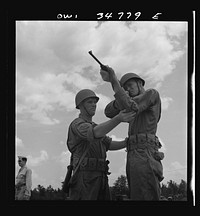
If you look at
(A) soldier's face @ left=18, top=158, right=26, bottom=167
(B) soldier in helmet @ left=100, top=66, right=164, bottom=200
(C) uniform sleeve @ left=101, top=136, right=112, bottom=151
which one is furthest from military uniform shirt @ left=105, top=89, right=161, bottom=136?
(A) soldier's face @ left=18, top=158, right=26, bottom=167

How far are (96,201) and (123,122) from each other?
148 cm

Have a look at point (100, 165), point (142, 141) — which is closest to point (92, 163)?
point (100, 165)

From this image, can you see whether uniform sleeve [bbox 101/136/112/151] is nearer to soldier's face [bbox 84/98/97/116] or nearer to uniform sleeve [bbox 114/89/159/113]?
soldier's face [bbox 84/98/97/116]

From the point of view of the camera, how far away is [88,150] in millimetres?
12148

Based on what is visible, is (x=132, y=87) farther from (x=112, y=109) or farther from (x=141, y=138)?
(x=141, y=138)

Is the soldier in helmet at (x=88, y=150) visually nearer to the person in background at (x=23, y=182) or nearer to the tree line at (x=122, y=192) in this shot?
the tree line at (x=122, y=192)

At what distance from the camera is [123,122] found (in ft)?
38.8

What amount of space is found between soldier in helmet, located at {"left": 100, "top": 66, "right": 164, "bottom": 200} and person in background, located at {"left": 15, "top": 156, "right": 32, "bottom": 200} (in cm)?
208

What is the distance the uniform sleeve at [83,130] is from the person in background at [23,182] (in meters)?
1.20

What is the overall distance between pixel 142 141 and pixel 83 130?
3.70ft

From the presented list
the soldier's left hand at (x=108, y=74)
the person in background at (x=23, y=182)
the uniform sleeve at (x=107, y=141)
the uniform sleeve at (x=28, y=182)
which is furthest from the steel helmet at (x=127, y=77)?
the uniform sleeve at (x=28, y=182)

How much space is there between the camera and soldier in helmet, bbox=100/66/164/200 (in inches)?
456

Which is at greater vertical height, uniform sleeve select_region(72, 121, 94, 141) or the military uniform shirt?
the military uniform shirt

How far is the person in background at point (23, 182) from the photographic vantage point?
1266 cm
